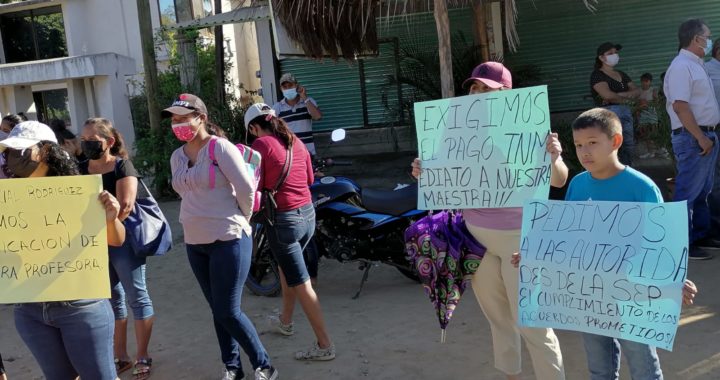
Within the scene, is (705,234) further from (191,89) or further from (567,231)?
(191,89)

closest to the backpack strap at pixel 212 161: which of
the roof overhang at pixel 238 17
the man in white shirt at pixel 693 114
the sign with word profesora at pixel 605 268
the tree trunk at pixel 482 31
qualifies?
the sign with word profesora at pixel 605 268

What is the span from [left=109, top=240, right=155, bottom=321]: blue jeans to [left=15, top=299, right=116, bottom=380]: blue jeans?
108 cm

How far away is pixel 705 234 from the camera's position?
596 cm

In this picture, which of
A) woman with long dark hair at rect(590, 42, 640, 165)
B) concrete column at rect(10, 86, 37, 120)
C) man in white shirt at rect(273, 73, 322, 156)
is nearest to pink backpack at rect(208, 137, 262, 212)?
woman with long dark hair at rect(590, 42, 640, 165)

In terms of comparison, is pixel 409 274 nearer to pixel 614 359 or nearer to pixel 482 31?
pixel 614 359

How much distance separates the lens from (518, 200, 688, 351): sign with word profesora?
250 cm

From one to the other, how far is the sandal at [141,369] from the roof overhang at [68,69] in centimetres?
1577

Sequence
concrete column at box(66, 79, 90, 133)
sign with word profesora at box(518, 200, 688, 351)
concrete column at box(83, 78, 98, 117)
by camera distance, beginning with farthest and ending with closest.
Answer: concrete column at box(66, 79, 90, 133)
concrete column at box(83, 78, 98, 117)
sign with word profesora at box(518, 200, 688, 351)

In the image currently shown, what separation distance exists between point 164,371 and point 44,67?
17901 mm

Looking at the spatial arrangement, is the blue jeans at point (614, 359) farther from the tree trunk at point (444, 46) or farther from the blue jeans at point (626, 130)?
the blue jeans at point (626, 130)

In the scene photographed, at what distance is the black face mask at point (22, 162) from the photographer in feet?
9.86

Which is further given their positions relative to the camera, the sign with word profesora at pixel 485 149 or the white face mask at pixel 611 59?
the white face mask at pixel 611 59

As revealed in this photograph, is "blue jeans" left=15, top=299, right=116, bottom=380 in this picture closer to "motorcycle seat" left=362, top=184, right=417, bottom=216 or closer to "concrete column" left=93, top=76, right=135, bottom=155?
"motorcycle seat" left=362, top=184, right=417, bottom=216

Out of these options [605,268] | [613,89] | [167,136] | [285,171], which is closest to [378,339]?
[285,171]
